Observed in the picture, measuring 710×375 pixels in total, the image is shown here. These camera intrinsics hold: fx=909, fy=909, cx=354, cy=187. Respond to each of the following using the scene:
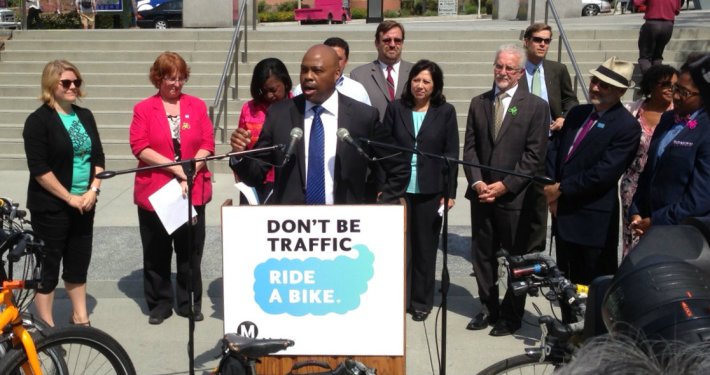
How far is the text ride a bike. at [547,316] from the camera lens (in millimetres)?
3256

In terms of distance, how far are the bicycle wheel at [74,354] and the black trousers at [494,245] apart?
266cm

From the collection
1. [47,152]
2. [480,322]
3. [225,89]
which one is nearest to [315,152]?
[47,152]

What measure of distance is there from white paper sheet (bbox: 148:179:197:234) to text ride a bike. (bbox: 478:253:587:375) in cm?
286

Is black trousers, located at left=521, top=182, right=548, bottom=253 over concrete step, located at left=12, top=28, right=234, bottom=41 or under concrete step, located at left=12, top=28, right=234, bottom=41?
under

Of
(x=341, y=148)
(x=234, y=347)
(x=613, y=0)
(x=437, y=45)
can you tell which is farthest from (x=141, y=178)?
(x=613, y=0)

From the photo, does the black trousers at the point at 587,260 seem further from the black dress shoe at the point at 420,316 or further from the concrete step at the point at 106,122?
the concrete step at the point at 106,122

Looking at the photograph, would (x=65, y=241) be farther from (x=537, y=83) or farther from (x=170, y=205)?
(x=537, y=83)

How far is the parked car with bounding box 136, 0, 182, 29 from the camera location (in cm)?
3216

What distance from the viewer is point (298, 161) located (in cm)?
498

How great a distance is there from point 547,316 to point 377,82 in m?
3.96

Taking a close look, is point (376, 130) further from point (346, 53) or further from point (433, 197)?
point (346, 53)

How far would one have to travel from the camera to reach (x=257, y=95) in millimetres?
6133

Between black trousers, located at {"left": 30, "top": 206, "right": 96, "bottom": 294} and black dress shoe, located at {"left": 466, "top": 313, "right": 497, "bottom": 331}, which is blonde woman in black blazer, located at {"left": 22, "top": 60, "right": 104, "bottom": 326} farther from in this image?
black dress shoe, located at {"left": 466, "top": 313, "right": 497, "bottom": 331}

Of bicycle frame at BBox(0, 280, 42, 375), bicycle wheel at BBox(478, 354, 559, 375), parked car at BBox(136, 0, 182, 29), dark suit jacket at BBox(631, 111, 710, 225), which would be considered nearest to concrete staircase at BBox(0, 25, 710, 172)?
dark suit jacket at BBox(631, 111, 710, 225)
